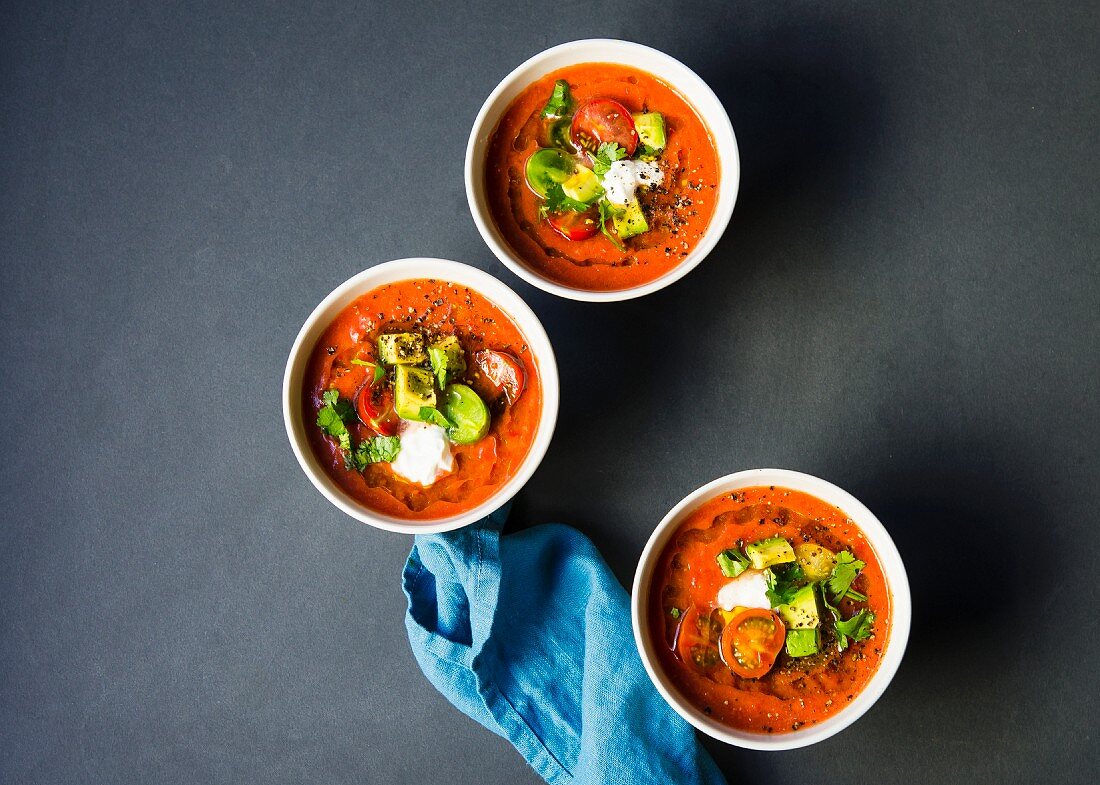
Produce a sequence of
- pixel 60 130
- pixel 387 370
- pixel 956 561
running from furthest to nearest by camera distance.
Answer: pixel 60 130, pixel 956 561, pixel 387 370

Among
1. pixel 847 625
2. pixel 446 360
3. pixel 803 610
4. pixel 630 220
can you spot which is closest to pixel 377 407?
pixel 446 360

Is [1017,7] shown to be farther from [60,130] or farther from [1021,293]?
[60,130]

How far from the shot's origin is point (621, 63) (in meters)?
2.68

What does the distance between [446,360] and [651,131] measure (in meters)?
0.86

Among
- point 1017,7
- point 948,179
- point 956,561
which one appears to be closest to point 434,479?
point 956,561

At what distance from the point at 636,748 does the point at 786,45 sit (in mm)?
2216

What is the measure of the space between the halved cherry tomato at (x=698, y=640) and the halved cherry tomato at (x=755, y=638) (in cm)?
5

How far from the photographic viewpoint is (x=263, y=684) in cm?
306

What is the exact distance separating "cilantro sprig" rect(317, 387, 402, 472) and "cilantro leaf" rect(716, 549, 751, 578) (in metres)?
0.93

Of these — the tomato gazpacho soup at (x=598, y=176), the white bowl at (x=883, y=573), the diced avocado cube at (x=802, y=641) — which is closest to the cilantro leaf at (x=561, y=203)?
the tomato gazpacho soup at (x=598, y=176)

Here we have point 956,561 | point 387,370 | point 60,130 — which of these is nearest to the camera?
point 387,370

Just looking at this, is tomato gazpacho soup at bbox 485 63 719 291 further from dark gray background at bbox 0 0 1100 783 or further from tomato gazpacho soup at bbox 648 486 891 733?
tomato gazpacho soup at bbox 648 486 891 733

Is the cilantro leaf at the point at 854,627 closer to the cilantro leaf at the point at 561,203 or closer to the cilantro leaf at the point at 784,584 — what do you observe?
the cilantro leaf at the point at 784,584

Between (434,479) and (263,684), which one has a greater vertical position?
(434,479)
